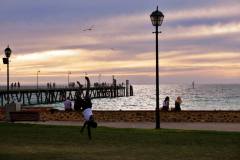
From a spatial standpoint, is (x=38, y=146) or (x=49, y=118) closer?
(x=38, y=146)

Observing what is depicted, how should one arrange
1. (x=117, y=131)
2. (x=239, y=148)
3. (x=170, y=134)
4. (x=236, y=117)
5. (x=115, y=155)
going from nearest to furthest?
(x=115, y=155)
(x=239, y=148)
(x=170, y=134)
(x=117, y=131)
(x=236, y=117)

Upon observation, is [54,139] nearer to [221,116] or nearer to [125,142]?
[125,142]

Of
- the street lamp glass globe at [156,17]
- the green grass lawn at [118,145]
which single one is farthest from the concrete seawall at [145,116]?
the green grass lawn at [118,145]

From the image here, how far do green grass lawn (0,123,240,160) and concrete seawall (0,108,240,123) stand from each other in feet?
26.9

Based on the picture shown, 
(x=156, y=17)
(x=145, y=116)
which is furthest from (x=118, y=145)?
(x=145, y=116)

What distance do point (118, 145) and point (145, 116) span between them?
1448 cm

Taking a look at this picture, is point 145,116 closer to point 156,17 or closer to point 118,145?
point 156,17

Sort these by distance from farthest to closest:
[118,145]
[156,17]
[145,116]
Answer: [145,116] → [156,17] → [118,145]

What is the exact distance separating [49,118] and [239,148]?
61.7ft

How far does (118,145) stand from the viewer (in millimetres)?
18219

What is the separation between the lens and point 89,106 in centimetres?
2014

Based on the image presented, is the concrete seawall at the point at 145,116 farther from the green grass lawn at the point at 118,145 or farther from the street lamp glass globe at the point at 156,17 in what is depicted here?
the green grass lawn at the point at 118,145

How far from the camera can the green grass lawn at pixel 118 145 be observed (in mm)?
15383

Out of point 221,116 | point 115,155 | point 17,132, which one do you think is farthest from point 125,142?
point 221,116
